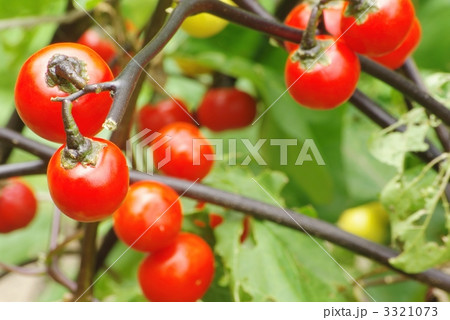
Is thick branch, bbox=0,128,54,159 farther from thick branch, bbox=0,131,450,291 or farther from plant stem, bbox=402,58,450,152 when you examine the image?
plant stem, bbox=402,58,450,152

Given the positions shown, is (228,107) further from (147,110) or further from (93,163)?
(93,163)

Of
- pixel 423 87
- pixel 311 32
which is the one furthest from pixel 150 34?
pixel 423 87

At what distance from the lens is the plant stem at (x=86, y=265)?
1.35 feet

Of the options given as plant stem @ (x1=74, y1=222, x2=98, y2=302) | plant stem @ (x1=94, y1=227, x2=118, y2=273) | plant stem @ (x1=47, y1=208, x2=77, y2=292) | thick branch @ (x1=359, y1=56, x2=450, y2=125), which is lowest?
plant stem @ (x1=94, y1=227, x2=118, y2=273)

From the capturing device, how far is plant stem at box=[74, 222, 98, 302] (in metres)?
0.41

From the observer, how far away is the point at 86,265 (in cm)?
43

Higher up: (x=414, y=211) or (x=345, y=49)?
(x=345, y=49)

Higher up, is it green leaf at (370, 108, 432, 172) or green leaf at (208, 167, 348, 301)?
green leaf at (370, 108, 432, 172)

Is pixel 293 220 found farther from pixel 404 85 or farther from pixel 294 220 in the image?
pixel 404 85

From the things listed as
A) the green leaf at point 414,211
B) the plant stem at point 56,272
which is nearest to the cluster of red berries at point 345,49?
the green leaf at point 414,211

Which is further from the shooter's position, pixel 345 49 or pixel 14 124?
pixel 14 124

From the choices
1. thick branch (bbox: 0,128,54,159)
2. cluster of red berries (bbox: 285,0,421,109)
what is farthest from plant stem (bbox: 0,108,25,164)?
cluster of red berries (bbox: 285,0,421,109)

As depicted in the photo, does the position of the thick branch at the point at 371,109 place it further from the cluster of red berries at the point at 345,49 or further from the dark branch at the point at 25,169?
the dark branch at the point at 25,169
